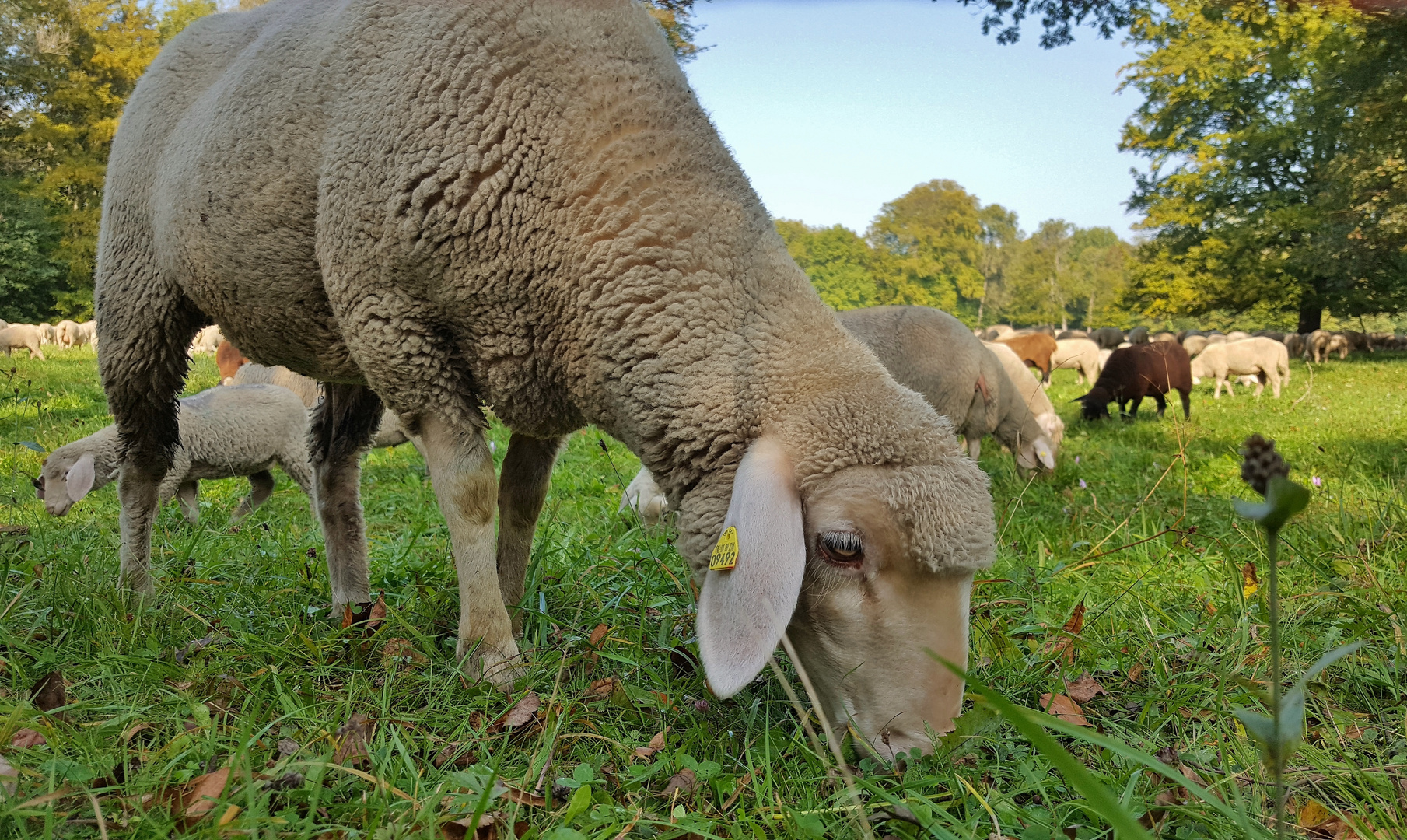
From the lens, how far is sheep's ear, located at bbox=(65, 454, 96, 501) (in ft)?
15.4

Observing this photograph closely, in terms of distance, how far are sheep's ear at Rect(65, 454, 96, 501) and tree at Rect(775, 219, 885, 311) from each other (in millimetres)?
25900

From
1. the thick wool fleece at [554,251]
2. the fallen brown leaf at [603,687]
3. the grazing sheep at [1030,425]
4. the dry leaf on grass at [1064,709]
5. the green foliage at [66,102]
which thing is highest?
the green foliage at [66,102]

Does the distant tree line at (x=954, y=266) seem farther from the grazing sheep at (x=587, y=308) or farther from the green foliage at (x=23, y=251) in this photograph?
the green foliage at (x=23, y=251)

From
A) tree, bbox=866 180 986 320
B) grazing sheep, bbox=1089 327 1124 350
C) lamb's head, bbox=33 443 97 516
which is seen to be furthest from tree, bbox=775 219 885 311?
lamb's head, bbox=33 443 97 516

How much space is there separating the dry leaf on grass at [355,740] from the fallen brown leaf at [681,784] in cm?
70

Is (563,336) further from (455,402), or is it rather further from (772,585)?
(772,585)

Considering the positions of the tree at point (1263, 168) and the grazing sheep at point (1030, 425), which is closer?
the tree at point (1263, 168)

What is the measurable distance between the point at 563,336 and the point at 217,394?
5409mm

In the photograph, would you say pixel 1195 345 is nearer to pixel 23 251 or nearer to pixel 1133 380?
pixel 1133 380

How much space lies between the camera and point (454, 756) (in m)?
1.93

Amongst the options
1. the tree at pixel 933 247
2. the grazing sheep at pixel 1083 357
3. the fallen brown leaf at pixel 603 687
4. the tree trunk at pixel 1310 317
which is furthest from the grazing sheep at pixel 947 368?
the tree trunk at pixel 1310 317

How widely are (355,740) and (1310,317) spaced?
Result: 1539 inches

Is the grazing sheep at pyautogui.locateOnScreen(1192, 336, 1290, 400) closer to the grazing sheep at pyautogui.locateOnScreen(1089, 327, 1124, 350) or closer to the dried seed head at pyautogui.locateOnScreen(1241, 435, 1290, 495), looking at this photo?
the grazing sheep at pyautogui.locateOnScreen(1089, 327, 1124, 350)

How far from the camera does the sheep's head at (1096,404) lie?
44.4 ft
